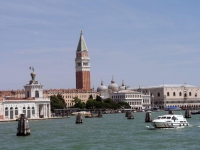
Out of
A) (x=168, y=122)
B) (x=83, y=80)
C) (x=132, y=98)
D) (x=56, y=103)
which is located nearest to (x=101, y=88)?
(x=132, y=98)

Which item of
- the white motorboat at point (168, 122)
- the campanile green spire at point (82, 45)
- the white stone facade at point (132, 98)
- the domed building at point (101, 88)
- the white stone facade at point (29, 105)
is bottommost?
the white motorboat at point (168, 122)

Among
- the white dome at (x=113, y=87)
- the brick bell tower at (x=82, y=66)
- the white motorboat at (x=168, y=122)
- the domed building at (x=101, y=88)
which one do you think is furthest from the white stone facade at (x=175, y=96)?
the white motorboat at (x=168, y=122)

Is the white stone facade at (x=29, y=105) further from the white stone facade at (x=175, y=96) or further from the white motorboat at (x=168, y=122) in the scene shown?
the white stone facade at (x=175, y=96)

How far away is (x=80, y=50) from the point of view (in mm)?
125812

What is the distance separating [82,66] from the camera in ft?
411

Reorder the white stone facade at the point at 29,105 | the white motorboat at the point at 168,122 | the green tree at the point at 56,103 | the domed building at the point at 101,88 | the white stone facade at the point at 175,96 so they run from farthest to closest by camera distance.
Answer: the domed building at the point at 101,88 → the white stone facade at the point at 175,96 → the green tree at the point at 56,103 → the white stone facade at the point at 29,105 → the white motorboat at the point at 168,122

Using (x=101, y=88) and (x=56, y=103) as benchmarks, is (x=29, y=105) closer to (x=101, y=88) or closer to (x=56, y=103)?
(x=56, y=103)

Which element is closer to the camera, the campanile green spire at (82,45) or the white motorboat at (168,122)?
the white motorboat at (168,122)

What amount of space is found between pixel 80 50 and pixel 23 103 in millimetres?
59290

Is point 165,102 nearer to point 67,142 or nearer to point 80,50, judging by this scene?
point 80,50

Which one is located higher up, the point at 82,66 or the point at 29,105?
the point at 82,66

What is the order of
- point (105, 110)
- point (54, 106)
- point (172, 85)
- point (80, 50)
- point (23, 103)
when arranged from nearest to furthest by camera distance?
point (23, 103)
point (54, 106)
point (105, 110)
point (80, 50)
point (172, 85)

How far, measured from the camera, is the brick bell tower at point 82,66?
124019 mm

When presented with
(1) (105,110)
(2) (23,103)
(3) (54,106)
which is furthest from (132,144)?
(1) (105,110)
